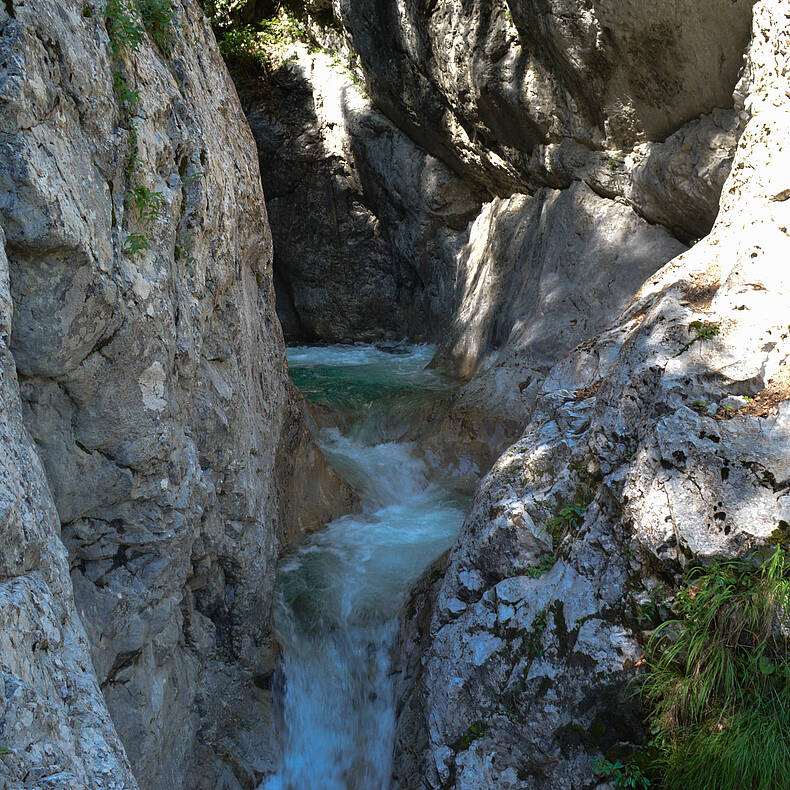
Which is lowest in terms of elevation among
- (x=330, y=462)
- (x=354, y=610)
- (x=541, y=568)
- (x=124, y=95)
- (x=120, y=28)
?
(x=354, y=610)

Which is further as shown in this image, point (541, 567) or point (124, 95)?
point (541, 567)

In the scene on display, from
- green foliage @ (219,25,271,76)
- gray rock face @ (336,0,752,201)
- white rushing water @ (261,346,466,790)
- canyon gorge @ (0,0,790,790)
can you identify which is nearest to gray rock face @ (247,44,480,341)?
green foliage @ (219,25,271,76)

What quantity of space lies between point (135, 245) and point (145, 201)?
283 mm

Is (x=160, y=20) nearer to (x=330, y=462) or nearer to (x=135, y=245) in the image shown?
(x=135, y=245)

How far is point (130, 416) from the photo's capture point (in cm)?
339

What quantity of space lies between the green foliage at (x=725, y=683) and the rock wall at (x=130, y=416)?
7.37ft

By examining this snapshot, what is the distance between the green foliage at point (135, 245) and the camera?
3359mm

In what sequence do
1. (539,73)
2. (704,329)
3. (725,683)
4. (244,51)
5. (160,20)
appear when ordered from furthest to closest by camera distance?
(244,51) → (539,73) → (160,20) → (704,329) → (725,683)

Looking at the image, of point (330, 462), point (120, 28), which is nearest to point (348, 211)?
point (330, 462)

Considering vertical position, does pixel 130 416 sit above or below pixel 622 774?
above

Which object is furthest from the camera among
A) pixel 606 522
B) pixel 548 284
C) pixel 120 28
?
pixel 548 284

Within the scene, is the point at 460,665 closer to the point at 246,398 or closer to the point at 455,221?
the point at 246,398

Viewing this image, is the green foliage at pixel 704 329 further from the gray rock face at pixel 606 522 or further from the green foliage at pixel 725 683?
the green foliage at pixel 725 683

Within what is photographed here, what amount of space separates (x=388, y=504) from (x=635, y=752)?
4.42 meters
